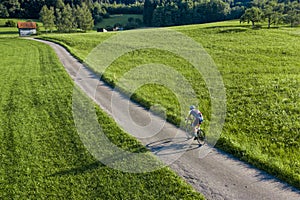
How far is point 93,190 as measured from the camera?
11133 millimetres

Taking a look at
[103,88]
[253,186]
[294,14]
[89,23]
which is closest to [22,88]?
[103,88]

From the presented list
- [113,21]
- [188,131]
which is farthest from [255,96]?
[113,21]

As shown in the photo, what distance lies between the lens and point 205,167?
12.0 meters

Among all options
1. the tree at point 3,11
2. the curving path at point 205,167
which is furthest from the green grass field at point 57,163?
the tree at point 3,11

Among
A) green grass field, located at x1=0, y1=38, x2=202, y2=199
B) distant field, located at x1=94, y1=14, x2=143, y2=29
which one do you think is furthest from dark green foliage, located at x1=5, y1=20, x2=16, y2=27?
green grass field, located at x1=0, y1=38, x2=202, y2=199

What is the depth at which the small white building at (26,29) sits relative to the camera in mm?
101062

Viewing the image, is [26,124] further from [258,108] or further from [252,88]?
[252,88]

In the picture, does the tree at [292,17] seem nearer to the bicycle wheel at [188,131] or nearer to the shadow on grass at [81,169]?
the bicycle wheel at [188,131]

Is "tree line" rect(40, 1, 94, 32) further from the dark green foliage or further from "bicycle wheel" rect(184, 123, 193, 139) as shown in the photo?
"bicycle wheel" rect(184, 123, 193, 139)

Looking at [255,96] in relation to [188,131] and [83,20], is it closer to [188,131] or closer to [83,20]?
[188,131]

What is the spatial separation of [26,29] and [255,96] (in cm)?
10403

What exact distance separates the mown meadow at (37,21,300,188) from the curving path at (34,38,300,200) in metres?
0.74

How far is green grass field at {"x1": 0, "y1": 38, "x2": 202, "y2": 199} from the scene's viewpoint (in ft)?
36.1

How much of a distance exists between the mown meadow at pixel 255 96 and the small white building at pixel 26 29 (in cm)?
7760
